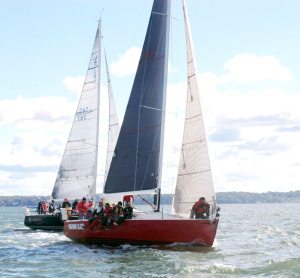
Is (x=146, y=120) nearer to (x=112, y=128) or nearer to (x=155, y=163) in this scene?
(x=155, y=163)

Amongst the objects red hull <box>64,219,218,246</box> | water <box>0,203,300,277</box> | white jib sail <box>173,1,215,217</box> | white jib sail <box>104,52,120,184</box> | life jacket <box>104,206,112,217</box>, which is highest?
white jib sail <box>104,52,120,184</box>

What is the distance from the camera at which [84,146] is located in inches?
1547

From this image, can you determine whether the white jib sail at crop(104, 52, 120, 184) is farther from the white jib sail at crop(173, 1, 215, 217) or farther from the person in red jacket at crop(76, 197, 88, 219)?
the white jib sail at crop(173, 1, 215, 217)

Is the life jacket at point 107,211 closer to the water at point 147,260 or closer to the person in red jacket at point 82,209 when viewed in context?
the water at point 147,260

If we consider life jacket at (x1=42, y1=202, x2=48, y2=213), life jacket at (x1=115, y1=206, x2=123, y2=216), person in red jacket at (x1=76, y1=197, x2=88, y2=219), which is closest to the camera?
life jacket at (x1=115, y1=206, x2=123, y2=216)

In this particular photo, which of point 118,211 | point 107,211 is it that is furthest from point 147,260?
point 107,211

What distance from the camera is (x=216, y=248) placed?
88.2 feet

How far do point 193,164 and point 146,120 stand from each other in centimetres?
347

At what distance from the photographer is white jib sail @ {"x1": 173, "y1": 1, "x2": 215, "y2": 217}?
2488 cm

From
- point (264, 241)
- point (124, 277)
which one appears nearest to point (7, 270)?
point (124, 277)

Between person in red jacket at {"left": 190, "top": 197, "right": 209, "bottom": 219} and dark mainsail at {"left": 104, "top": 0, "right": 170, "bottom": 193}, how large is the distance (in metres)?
2.49

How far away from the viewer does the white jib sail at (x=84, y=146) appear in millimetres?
38906

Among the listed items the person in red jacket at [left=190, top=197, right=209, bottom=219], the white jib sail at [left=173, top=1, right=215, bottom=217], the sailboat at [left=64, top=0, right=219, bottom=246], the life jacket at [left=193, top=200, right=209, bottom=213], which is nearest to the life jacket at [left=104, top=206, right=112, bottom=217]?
the sailboat at [left=64, top=0, right=219, bottom=246]

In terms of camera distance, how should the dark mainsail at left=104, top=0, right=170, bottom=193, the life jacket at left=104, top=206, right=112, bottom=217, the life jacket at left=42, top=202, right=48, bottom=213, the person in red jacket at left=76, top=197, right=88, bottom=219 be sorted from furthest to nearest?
the life jacket at left=42, top=202, right=48, bottom=213
the person in red jacket at left=76, top=197, right=88, bottom=219
the dark mainsail at left=104, top=0, right=170, bottom=193
the life jacket at left=104, top=206, right=112, bottom=217
